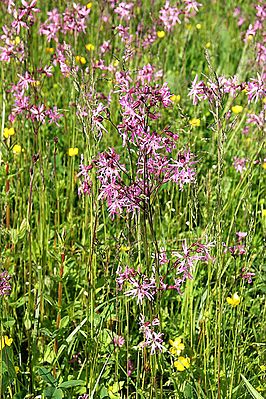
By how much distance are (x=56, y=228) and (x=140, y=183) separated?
38.4 inches

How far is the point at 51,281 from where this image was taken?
7.48ft

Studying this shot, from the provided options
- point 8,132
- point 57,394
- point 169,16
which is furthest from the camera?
point 169,16

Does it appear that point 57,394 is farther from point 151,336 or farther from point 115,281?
Answer: point 115,281

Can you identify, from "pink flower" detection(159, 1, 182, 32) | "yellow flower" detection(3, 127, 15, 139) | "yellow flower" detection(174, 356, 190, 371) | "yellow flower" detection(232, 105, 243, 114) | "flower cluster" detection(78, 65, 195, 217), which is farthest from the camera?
"pink flower" detection(159, 1, 182, 32)

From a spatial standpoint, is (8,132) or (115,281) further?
(8,132)

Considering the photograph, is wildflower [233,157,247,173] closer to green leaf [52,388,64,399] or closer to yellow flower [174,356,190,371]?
yellow flower [174,356,190,371]

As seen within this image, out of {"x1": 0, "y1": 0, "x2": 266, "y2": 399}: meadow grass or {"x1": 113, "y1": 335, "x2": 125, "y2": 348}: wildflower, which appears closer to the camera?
{"x1": 0, "y1": 0, "x2": 266, "y2": 399}: meadow grass

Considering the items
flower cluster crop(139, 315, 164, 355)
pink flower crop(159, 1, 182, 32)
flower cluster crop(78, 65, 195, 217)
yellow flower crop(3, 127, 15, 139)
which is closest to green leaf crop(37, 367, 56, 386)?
flower cluster crop(139, 315, 164, 355)

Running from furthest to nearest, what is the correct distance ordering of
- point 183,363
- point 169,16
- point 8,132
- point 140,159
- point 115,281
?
1. point 169,16
2. point 8,132
3. point 115,281
4. point 183,363
5. point 140,159

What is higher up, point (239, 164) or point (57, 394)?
point (239, 164)

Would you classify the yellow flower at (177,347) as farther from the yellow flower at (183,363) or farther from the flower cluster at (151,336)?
the flower cluster at (151,336)

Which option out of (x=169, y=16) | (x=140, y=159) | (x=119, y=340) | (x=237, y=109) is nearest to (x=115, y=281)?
(x=119, y=340)

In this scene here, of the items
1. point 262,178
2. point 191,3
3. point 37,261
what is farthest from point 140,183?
point 191,3

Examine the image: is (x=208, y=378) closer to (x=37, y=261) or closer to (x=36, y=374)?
(x=36, y=374)
